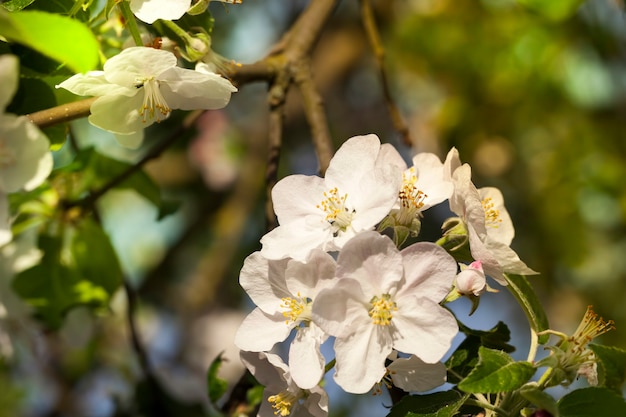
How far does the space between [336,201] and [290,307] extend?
0.13 meters

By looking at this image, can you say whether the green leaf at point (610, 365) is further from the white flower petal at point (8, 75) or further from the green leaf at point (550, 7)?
the green leaf at point (550, 7)

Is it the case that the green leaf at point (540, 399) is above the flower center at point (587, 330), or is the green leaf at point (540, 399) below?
above

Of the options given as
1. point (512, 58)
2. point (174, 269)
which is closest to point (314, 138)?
point (512, 58)

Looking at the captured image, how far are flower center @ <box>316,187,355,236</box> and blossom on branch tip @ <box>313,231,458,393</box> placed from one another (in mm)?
80

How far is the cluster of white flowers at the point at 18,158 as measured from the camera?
0.73 metres

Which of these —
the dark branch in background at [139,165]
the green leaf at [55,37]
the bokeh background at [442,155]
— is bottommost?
the bokeh background at [442,155]

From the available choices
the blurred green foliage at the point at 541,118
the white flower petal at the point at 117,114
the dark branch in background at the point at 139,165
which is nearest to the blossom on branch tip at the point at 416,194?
the white flower petal at the point at 117,114

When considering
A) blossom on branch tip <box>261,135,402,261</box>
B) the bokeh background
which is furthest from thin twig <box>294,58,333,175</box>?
the bokeh background

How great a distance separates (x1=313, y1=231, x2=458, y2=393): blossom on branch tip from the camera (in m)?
0.77

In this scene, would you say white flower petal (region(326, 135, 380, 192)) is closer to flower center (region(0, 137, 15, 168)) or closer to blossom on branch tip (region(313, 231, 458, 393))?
blossom on branch tip (region(313, 231, 458, 393))

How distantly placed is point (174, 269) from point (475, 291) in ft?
8.10

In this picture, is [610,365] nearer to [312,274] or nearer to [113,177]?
[312,274]

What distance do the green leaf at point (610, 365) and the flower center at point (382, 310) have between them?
22 centimetres

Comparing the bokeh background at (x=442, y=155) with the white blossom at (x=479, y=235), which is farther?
the bokeh background at (x=442, y=155)
